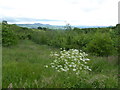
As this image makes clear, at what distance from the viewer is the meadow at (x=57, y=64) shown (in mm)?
2907

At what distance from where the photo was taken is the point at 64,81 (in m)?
3.00

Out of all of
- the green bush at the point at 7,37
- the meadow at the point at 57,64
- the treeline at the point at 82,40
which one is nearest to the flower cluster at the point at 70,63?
the meadow at the point at 57,64

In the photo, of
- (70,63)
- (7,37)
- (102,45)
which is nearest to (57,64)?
(70,63)

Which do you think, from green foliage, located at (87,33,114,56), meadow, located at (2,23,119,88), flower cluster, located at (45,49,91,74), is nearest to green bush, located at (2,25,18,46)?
meadow, located at (2,23,119,88)

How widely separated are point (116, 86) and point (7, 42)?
30.4 ft

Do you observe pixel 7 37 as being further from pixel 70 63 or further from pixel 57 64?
pixel 70 63

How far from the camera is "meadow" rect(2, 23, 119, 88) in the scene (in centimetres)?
291

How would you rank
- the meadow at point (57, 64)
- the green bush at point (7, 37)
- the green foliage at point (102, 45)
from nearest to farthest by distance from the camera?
the meadow at point (57, 64) → the green foliage at point (102, 45) → the green bush at point (7, 37)

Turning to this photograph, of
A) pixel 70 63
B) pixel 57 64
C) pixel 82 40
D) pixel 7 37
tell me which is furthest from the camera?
pixel 7 37

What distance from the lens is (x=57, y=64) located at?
16.5ft

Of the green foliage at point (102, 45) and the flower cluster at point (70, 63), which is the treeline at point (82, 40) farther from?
the flower cluster at point (70, 63)

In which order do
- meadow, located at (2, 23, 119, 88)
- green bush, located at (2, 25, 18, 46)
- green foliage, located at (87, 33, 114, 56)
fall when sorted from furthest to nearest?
green bush, located at (2, 25, 18, 46), green foliage, located at (87, 33, 114, 56), meadow, located at (2, 23, 119, 88)

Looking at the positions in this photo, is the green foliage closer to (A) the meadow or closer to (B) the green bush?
(A) the meadow

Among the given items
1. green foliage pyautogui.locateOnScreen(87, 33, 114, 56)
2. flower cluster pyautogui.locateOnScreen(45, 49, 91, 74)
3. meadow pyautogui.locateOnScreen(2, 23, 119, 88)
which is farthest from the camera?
green foliage pyautogui.locateOnScreen(87, 33, 114, 56)
